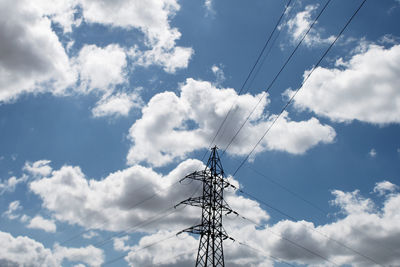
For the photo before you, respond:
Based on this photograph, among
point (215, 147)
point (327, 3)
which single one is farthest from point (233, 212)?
point (327, 3)

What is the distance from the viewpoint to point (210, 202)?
104 feet

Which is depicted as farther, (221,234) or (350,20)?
(221,234)

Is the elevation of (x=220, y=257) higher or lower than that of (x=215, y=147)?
lower

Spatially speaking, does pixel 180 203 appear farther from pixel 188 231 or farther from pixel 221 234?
pixel 221 234

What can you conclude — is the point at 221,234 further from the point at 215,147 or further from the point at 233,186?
the point at 215,147

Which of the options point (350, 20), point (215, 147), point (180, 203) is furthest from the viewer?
point (215, 147)

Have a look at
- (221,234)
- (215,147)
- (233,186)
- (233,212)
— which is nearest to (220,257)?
(221,234)

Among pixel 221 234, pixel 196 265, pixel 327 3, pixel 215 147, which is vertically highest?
pixel 215 147

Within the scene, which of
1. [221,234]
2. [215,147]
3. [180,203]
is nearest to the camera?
[221,234]

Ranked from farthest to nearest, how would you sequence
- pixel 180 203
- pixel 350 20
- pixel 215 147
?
pixel 215 147, pixel 180 203, pixel 350 20

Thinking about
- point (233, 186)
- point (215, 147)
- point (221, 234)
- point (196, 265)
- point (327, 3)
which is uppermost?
point (215, 147)

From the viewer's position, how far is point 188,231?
31.0m

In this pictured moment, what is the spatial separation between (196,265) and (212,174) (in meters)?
9.20

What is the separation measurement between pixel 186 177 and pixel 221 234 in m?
6.95
